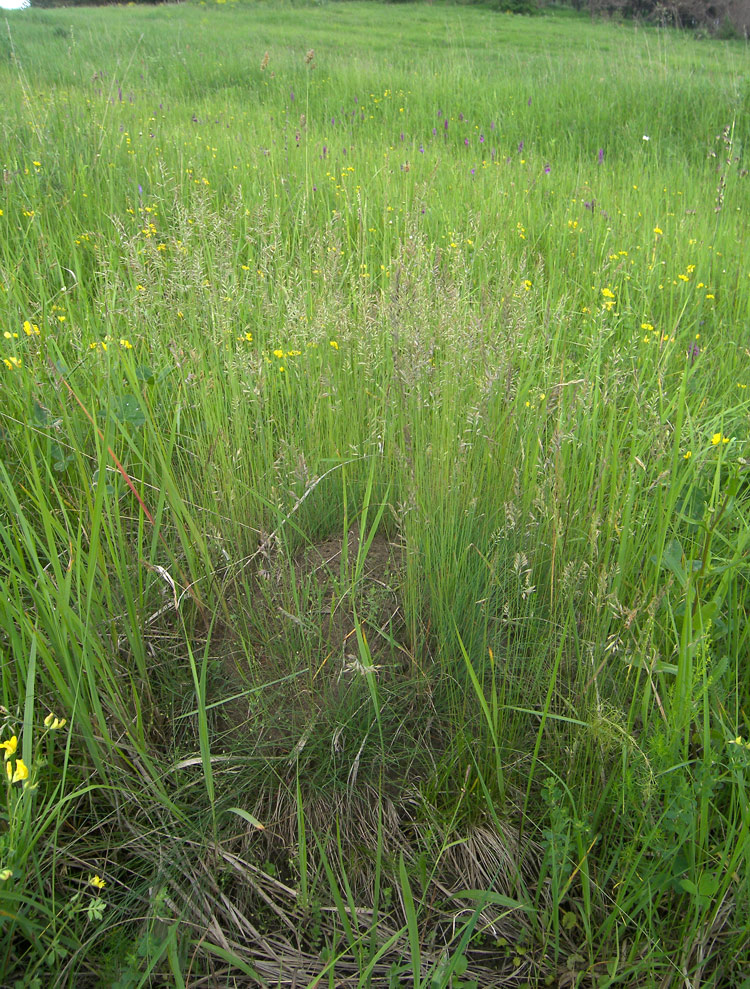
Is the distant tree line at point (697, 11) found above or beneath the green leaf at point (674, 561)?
above

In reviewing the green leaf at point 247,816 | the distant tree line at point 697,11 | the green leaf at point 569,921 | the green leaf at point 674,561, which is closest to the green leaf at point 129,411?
the green leaf at point 247,816

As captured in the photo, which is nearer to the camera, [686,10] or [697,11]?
[697,11]

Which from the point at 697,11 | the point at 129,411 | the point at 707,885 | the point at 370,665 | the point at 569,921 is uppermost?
the point at 697,11

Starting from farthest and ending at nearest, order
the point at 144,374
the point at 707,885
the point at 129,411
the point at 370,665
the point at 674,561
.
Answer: the point at 144,374 < the point at 129,411 < the point at 674,561 < the point at 370,665 < the point at 707,885

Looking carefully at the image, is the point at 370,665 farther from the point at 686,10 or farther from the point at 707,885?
the point at 686,10

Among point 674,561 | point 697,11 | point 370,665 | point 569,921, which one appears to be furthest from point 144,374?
point 697,11

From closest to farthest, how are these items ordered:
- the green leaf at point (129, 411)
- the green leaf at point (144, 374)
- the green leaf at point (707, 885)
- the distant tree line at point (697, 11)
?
the green leaf at point (707, 885), the green leaf at point (129, 411), the green leaf at point (144, 374), the distant tree line at point (697, 11)

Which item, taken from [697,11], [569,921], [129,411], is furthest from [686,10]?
[569,921]

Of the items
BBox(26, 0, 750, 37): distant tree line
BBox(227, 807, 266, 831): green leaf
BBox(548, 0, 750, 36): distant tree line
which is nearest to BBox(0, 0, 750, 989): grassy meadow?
BBox(227, 807, 266, 831): green leaf

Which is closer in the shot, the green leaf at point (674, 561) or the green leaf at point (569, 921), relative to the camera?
the green leaf at point (569, 921)

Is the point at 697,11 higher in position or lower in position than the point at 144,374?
higher

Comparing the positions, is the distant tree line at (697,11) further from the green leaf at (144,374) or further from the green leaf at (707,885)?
the green leaf at (707,885)

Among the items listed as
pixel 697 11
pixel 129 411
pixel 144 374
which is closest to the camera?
pixel 129 411

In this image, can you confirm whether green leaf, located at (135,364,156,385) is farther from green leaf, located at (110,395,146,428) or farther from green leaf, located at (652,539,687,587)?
green leaf, located at (652,539,687,587)
